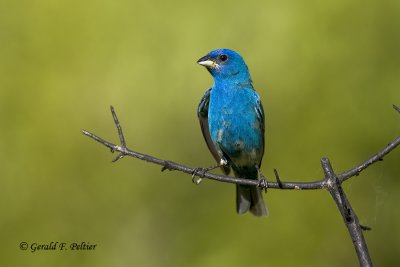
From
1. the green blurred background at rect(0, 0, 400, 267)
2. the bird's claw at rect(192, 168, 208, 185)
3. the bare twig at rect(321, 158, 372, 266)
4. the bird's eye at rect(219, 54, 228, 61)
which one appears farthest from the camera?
the green blurred background at rect(0, 0, 400, 267)

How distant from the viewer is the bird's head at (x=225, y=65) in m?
5.51

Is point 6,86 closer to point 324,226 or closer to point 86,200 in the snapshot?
point 86,200

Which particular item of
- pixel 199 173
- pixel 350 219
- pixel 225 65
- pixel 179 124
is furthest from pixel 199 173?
pixel 179 124

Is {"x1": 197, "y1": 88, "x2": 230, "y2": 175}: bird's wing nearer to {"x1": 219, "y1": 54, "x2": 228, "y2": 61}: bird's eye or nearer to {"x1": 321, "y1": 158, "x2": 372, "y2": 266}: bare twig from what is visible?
{"x1": 219, "y1": 54, "x2": 228, "y2": 61}: bird's eye

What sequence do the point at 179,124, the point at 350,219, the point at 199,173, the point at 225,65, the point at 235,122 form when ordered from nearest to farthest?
the point at 350,219
the point at 199,173
the point at 235,122
the point at 225,65
the point at 179,124

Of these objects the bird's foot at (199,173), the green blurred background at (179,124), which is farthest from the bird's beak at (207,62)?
the bird's foot at (199,173)

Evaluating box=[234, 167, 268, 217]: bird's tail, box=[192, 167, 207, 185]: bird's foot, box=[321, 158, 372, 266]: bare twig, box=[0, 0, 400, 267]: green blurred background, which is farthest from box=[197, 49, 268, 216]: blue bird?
box=[321, 158, 372, 266]: bare twig

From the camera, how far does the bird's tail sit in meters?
5.66

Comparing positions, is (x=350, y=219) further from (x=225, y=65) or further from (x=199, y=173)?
(x=225, y=65)

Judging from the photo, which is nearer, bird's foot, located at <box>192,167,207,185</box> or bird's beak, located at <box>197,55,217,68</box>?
bird's foot, located at <box>192,167,207,185</box>

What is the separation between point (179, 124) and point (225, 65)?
90 cm

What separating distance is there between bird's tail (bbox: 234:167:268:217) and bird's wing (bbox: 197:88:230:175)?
0.16 m

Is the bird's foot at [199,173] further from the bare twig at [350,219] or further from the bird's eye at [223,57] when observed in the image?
the bird's eye at [223,57]

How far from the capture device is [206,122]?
18.9 ft
